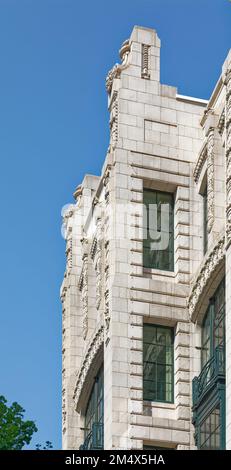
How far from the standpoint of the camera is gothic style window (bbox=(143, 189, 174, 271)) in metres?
58.1

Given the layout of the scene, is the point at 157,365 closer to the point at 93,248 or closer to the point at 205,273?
the point at 205,273

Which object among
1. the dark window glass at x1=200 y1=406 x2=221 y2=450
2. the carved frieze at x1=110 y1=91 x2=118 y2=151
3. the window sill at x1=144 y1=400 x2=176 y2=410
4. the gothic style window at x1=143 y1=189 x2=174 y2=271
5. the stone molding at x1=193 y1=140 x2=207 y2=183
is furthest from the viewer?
the carved frieze at x1=110 y1=91 x2=118 y2=151

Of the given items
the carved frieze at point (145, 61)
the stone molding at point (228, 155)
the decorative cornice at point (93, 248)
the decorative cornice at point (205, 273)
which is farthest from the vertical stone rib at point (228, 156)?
the decorative cornice at point (93, 248)

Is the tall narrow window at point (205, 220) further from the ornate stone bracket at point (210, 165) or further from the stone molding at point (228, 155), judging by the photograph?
the stone molding at point (228, 155)

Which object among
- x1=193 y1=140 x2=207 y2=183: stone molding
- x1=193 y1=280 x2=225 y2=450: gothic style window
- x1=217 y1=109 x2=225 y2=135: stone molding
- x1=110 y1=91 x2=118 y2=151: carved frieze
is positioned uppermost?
x1=110 y1=91 x2=118 y2=151: carved frieze

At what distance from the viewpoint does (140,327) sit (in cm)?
5656

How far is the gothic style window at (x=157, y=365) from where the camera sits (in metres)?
56.4

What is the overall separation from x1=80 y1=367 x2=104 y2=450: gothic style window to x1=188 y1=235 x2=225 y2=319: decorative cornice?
21.4ft

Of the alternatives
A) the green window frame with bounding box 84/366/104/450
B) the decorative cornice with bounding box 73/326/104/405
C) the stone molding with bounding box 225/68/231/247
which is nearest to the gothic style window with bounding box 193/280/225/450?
the stone molding with bounding box 225/68/231/247

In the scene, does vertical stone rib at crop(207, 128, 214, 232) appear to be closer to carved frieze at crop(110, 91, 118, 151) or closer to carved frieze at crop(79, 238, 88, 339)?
carved frieze at crop(110, 91, 118, 151)

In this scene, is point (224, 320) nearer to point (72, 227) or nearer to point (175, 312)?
point (175, 312)

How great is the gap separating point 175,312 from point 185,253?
226 centimetres

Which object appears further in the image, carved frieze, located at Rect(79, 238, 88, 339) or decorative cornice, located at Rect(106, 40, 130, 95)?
carved frieze, located at Rect(79, 238, 88, 339)

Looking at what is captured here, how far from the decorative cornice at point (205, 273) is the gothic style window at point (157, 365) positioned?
1.50 meters
